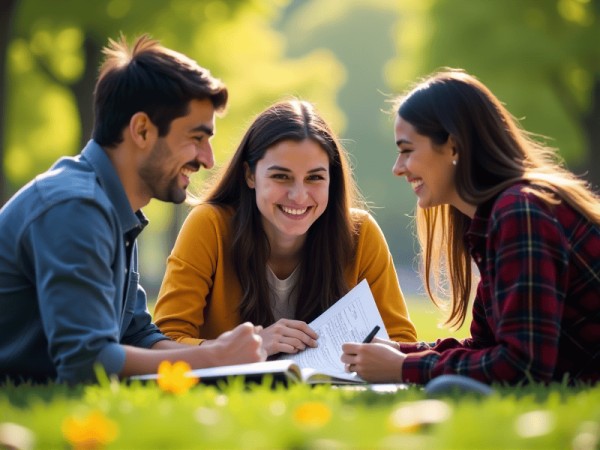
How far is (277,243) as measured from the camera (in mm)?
5082

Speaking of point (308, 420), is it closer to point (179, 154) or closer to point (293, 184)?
point (179, 154)

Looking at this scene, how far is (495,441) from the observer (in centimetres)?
205

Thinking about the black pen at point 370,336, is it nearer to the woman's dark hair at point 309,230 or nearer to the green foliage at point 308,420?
the woman's dark hair at point 309,230

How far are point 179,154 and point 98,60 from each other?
15030mm

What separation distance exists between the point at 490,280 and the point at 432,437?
5.04ft

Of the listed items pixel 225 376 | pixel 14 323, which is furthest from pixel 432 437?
pixel 14 323

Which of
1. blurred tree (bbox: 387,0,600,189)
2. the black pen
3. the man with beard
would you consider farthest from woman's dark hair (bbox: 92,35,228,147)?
blurred tree (bbox: 387,0,600,189)

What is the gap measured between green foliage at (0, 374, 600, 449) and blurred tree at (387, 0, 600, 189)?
54.5 ft

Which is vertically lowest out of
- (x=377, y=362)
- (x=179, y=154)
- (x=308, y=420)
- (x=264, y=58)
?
(x=377, y=362)

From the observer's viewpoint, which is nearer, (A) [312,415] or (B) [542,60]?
(A) [312,415]

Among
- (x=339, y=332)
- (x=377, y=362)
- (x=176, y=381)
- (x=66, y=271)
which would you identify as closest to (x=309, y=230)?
(x=339, y=332)

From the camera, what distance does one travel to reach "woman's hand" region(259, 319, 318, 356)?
423 cm

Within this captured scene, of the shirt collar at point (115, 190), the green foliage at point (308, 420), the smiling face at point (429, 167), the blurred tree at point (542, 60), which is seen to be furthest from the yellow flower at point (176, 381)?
the blurred tree at point (542, 60)

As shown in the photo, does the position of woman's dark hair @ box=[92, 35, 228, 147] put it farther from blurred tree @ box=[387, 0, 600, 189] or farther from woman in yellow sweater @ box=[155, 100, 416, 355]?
blurred tree @ box=[387, 0, 600, 189]
